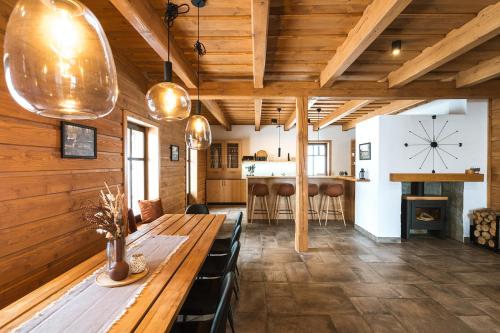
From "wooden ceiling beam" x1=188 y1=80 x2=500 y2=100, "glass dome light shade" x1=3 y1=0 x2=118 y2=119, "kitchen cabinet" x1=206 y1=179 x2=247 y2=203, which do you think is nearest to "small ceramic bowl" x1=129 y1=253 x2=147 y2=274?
"glass dome light shade" x1=3 y1=0 x2=118 y2=119

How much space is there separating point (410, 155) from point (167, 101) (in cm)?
443

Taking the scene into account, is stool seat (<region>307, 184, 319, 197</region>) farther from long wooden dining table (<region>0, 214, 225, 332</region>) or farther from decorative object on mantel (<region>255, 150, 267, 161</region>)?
long wooden dining table (<region>0, 214, 225, 332</region>)

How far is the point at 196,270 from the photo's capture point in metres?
1.61

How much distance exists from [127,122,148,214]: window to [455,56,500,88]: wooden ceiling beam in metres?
5.11

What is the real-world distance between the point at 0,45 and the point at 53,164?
3.07 feet

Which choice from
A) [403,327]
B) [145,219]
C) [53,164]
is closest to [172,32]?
[53,164]

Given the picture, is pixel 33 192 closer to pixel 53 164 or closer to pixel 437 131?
pixel 53 164

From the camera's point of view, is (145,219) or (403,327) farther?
(145,219)

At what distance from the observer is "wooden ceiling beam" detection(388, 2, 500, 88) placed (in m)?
2.28

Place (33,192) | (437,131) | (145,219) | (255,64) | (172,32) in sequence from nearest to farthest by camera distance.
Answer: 1. (33,192)
2. (172,32)
3. (255,64)
4. (145,219)
5. (437,131)

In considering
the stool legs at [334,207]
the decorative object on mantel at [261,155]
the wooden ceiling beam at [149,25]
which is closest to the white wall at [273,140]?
the decorative object on mantel at [261,155]

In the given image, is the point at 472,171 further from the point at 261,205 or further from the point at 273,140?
the point at 273,140

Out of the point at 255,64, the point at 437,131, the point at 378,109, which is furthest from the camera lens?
the point at 378,109

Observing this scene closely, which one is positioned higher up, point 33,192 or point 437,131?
point 437,131
